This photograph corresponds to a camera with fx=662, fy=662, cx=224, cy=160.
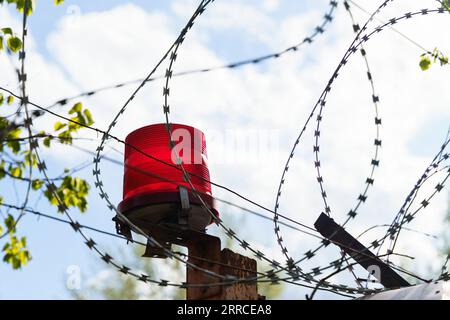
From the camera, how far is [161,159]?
4.83m

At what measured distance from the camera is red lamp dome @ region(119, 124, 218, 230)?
15.4ft

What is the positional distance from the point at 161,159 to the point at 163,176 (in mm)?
137

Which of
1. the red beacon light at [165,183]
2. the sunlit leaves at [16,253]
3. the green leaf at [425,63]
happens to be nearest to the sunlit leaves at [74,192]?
the sunlit leaves at [16,253]

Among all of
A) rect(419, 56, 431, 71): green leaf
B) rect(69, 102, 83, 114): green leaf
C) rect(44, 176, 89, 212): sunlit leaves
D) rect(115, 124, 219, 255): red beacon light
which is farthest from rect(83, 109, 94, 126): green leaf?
rect(419, 56, 431, 71): green leaf

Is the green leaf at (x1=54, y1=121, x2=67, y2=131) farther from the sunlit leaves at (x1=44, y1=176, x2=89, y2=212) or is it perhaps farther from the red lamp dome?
the red lamp dome

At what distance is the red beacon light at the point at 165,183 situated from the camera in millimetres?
4664

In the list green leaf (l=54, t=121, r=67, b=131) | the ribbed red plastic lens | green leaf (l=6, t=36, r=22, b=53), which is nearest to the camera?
the ribbed red plastic lens

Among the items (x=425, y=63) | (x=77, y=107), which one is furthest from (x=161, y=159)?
(x=425, y=63)

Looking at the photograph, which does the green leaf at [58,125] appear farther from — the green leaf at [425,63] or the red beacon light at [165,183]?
the green leaf at [425,63]

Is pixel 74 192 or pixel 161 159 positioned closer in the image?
pixel 161 159

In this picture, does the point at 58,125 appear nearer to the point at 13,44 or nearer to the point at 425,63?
the point at 13,44
